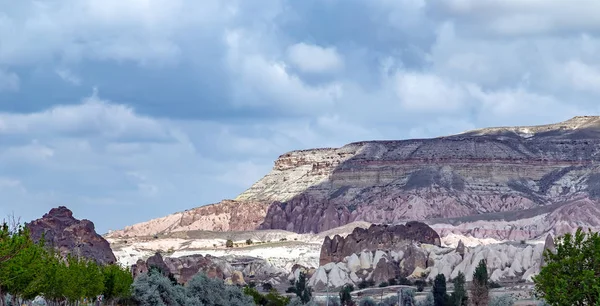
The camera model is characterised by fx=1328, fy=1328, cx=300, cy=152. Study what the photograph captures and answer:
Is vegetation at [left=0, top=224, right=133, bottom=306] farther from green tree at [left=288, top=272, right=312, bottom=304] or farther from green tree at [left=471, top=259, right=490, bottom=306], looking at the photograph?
green tree at [left=471, top=259, right=490, bottom=306]

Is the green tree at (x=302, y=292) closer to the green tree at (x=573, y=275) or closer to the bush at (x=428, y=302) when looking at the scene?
the bush at (x=428, y=302)

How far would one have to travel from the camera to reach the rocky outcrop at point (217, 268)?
141500 mm

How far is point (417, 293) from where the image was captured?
123875 millimetres

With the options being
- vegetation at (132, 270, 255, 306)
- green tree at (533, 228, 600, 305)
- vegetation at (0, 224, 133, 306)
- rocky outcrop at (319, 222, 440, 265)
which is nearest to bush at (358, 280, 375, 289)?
rocky outcrop at (319, 222, 440, 265)

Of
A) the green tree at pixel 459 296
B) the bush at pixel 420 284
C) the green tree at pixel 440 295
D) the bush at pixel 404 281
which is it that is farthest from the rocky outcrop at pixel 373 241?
the green tree at pixel 459 296

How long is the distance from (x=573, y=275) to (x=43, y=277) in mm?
24082

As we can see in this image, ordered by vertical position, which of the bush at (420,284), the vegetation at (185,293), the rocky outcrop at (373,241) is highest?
the rocky outcrop at (373,241)

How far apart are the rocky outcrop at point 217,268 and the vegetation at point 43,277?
50.5 meters

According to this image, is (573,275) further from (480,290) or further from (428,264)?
(428,264)

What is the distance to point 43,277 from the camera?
60.8 m

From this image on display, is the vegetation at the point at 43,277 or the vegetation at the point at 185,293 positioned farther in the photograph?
the vegetation at the point at 185,293

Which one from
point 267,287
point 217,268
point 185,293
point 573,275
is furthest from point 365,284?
point 573,275

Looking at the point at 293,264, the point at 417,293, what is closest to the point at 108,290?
the point at 417,293

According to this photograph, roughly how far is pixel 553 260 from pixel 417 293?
66.4 m
